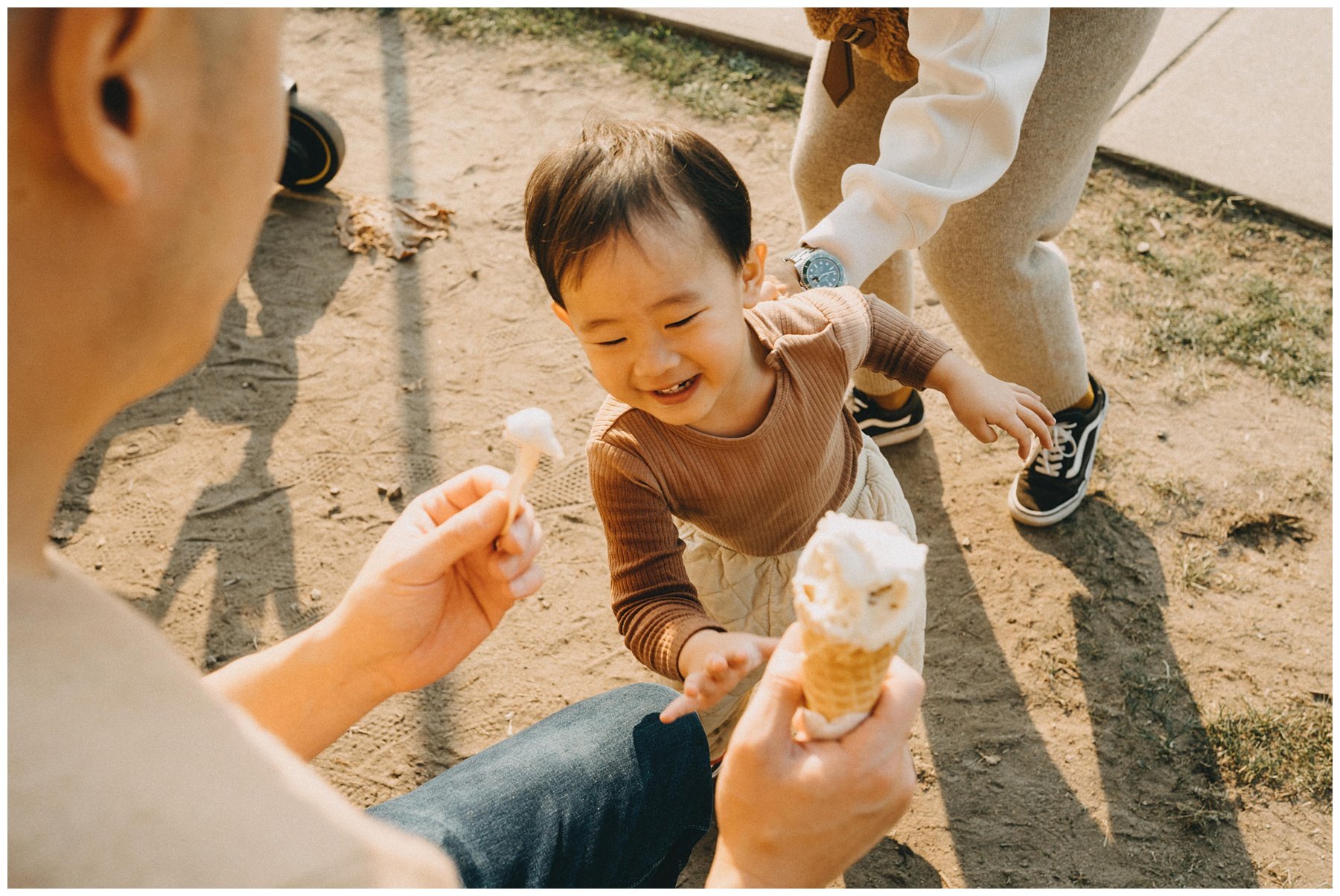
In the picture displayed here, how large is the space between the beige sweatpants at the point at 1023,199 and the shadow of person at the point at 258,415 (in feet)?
5.73

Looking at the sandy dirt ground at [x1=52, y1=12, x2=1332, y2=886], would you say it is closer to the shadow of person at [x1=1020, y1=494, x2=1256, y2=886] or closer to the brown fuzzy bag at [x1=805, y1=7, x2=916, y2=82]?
the shadow of person at [x1=1020, y1=494, x2=1256, y2=886]

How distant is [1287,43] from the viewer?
3846mm

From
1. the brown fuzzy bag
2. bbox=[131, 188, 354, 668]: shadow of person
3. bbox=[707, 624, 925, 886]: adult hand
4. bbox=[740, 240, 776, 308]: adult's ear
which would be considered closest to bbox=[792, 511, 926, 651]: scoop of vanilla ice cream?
bbox=[707, 624, 925, 886]: adult hand

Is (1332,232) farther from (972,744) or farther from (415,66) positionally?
(415,66)

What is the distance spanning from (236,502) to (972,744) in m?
2.13

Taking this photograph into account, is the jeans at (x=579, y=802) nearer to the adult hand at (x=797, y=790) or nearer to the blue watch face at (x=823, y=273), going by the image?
the adult hand at (x=797, y=790)

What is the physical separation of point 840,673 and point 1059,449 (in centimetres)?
171

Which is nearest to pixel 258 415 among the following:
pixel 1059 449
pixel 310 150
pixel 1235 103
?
pixel 310 150

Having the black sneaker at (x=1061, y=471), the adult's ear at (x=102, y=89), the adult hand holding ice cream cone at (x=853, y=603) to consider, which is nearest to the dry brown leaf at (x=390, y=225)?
the black sneaker at (x=1061, y=471)

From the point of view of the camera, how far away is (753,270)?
1815mm

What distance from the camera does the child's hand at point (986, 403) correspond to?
187 centimetres

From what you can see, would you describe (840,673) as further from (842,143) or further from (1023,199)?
(842,143)

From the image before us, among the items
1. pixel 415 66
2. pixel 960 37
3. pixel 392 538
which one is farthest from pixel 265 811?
pixel 415 66

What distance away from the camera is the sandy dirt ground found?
2.30 metres
